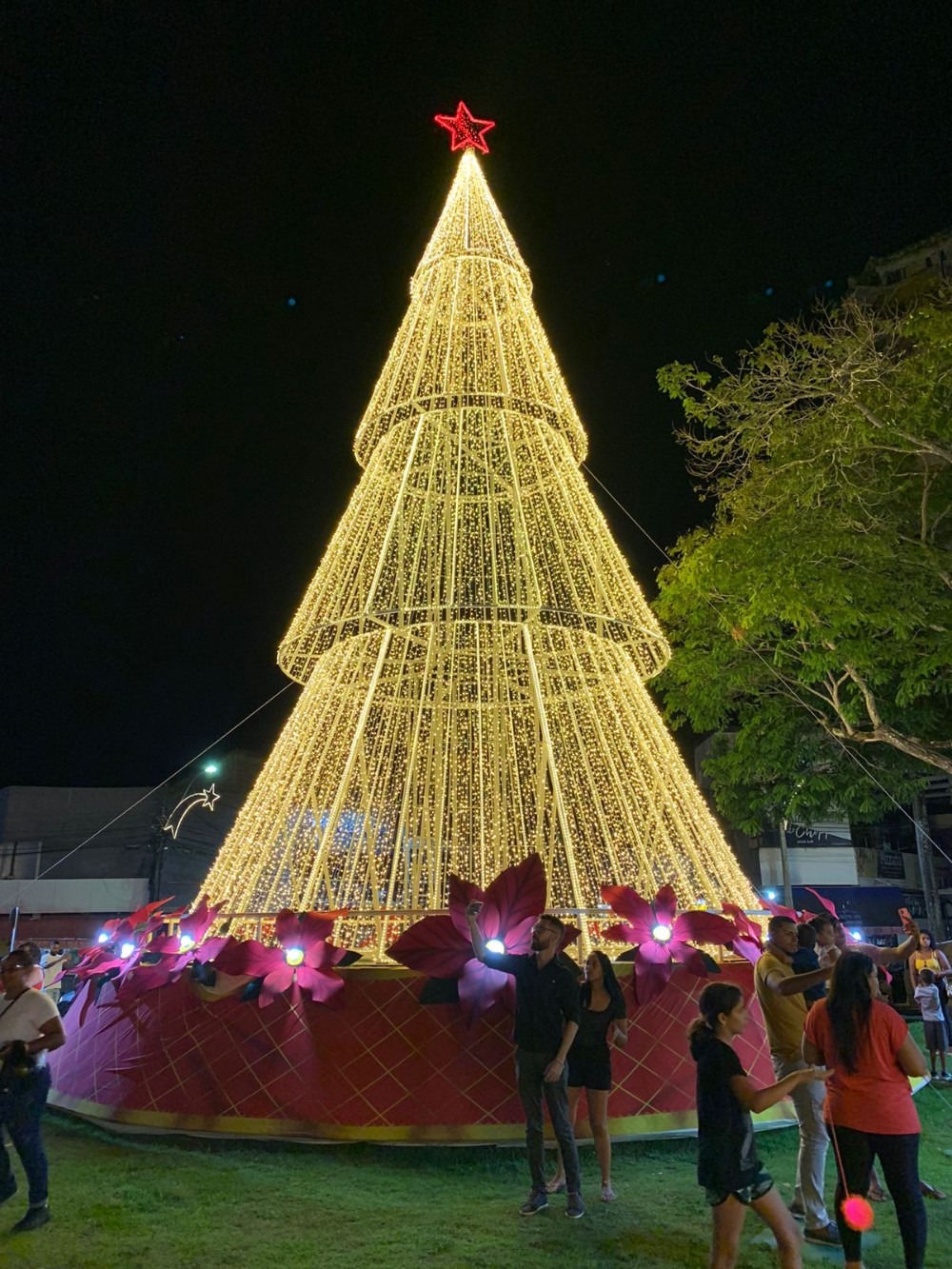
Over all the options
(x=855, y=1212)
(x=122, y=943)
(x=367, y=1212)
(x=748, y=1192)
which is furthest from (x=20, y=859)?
(x=855, y=1212)

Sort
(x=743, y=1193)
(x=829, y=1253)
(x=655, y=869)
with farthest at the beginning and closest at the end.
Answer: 1. (x=655, y=869)
2. (x=829, y=1253)
3. (x=743, y=1193)

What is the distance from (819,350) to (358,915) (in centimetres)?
791

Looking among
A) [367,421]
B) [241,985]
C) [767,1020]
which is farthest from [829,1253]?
[367,421]

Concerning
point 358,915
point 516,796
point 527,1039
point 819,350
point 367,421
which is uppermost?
point 819,350

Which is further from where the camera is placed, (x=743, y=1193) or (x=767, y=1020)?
(x=767, y=1020)

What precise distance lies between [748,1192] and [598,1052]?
1.79m

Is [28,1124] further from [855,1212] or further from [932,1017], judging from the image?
[932,1017]

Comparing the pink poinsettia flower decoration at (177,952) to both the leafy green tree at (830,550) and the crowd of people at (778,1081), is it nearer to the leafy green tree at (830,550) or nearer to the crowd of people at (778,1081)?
the crowd of people at (778,1081)

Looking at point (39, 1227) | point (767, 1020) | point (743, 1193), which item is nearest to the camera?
point (743, 1193)

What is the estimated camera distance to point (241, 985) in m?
6.43

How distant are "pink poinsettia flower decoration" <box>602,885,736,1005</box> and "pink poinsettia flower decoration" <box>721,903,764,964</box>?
159 mm

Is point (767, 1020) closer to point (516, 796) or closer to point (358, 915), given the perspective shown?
point (358, 915)

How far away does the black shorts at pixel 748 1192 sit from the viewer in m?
3.29

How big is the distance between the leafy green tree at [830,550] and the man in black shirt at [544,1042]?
6200 millimetres
